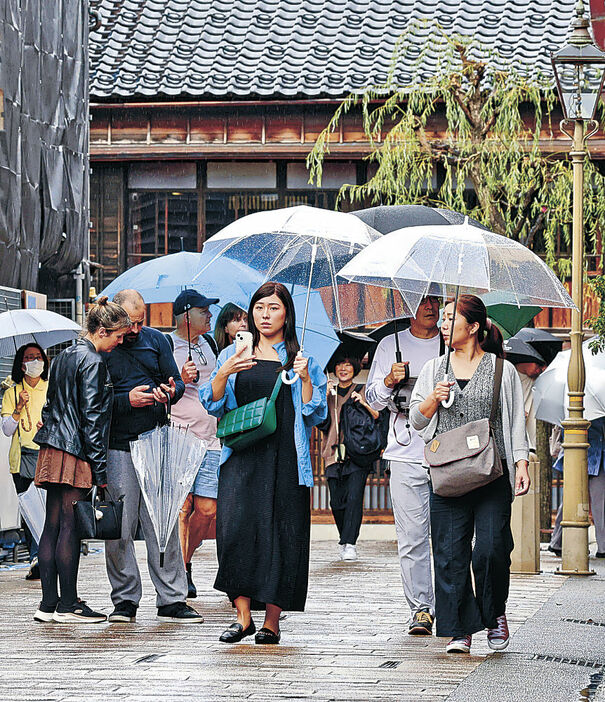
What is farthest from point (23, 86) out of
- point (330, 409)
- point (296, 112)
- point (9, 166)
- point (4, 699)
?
point (4, 699)

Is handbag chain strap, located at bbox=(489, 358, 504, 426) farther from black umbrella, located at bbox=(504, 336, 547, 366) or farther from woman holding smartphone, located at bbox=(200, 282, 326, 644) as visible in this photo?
black umbrella, located at bbox=(504, 336, 547, 366)

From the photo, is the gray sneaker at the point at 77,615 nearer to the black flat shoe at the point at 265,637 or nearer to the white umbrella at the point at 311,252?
the black flat shoe at the point at 265,637

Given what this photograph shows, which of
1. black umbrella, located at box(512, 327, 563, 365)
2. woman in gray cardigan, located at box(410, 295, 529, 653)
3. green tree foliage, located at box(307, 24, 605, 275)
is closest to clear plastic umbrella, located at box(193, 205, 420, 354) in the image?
woman in gray cardigan, located at box(410, 295, 529, 653)

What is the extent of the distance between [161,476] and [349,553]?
18.2 ft

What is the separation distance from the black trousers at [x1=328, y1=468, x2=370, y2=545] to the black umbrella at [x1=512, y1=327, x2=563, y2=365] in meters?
2.68

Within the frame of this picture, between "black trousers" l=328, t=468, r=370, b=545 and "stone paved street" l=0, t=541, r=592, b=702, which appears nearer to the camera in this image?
"stone paved street" l=0, t=541, r=592, b=702

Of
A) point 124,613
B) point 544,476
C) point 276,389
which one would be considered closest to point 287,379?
point 276,389

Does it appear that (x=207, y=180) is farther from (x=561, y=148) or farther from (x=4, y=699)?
(x=4, y=699)

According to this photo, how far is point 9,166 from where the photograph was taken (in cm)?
1507

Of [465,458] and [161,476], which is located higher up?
[465,458]

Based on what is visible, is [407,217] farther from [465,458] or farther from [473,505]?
[465,458]

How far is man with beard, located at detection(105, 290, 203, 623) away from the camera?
9.02 metres

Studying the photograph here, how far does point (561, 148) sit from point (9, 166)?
827cm

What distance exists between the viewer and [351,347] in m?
15.9
